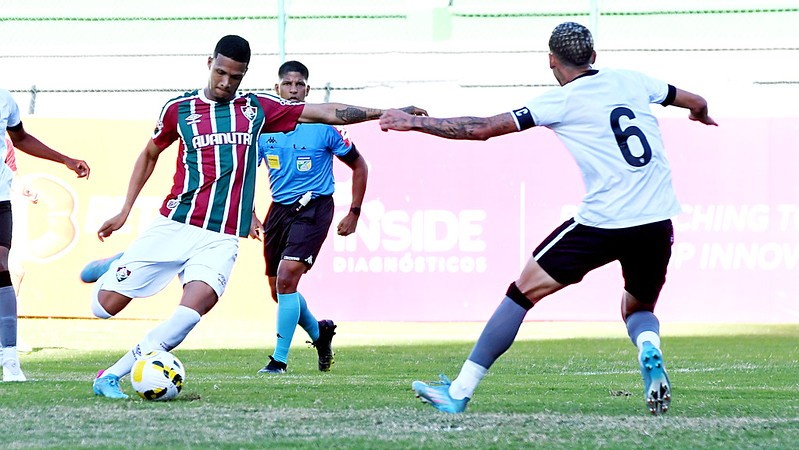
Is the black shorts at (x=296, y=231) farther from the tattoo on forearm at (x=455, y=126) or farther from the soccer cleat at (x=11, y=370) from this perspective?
the tattoo on forearm at (x=455, y=126)

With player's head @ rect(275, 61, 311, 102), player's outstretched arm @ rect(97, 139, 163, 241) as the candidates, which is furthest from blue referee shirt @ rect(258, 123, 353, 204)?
player's outstretched arm @ rect(97, 139, 163, 241)

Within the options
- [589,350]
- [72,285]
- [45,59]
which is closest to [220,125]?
[589,350]

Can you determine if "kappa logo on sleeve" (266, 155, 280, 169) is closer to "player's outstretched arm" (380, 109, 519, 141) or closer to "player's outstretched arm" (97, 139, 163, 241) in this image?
"player's outstretched arm" (97, 139, 163, 241)

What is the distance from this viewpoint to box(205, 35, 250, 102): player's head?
6.58 meters

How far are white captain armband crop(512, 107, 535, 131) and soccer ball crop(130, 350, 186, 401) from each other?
2.12 metres

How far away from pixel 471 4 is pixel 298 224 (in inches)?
483

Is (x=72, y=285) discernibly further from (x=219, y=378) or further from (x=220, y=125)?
(x=220, y=125)

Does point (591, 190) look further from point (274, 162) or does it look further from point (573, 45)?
point (274, 162)

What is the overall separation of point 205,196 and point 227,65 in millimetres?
687

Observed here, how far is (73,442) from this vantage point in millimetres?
4965

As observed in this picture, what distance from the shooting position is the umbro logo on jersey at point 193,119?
6.75 meters

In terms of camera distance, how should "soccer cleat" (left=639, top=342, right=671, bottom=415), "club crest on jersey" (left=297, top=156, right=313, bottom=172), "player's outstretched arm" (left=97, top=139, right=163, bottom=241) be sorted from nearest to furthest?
"soccer cleat" (left=639, top=342, right=671, bottom=415)
"player's outstretched arm" (left=97, top=139, right=163, bottom=241)
"club crest on jersey" (left=297, top=156, right=313, bottom=172)

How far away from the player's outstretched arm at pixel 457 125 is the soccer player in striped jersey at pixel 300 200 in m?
3.39

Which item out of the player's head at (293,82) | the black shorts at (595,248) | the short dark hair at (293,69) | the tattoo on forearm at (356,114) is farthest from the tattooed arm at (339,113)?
the short dark hair at (293,69)
